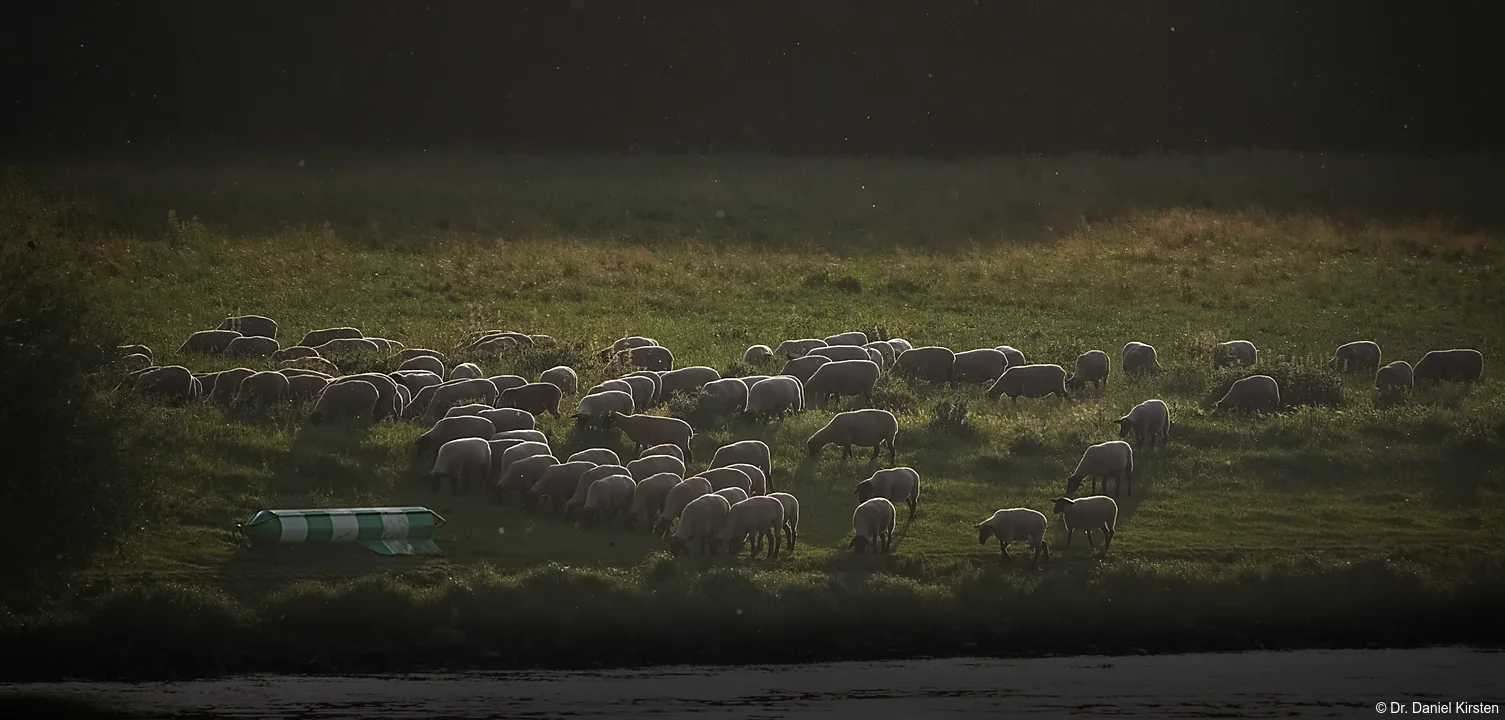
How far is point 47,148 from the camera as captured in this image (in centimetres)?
5000

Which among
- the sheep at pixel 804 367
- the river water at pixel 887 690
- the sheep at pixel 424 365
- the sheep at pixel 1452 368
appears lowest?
the river water at pixel 887 690

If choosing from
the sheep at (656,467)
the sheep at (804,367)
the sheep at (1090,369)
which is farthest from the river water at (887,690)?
the sheep at (1090,369)

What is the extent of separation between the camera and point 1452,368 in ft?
92.8

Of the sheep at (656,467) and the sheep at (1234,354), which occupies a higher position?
the sheep at (656,467)

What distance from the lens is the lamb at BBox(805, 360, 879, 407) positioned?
26359 mm

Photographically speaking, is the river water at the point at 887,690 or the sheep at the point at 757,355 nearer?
the river water at the point at 887,690

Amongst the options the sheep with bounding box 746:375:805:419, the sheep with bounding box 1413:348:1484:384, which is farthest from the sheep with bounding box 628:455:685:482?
the sheep with bounding box 1413:348:1484:384

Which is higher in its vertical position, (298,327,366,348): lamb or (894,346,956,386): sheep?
(298,327,366,348): lamb

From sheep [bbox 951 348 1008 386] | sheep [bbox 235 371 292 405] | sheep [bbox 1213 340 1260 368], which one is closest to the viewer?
sheep [bbox 235 371 292 405]

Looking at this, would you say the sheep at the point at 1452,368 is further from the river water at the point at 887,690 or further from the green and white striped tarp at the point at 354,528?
the green and white striped tarp at the point at 354,528

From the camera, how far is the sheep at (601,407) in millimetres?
24266

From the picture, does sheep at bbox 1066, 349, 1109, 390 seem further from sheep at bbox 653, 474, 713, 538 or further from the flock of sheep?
sheep at bbox 653, 474, 713, 538

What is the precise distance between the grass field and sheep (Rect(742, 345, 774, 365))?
182cm

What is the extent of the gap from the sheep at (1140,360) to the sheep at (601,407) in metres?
8.76
